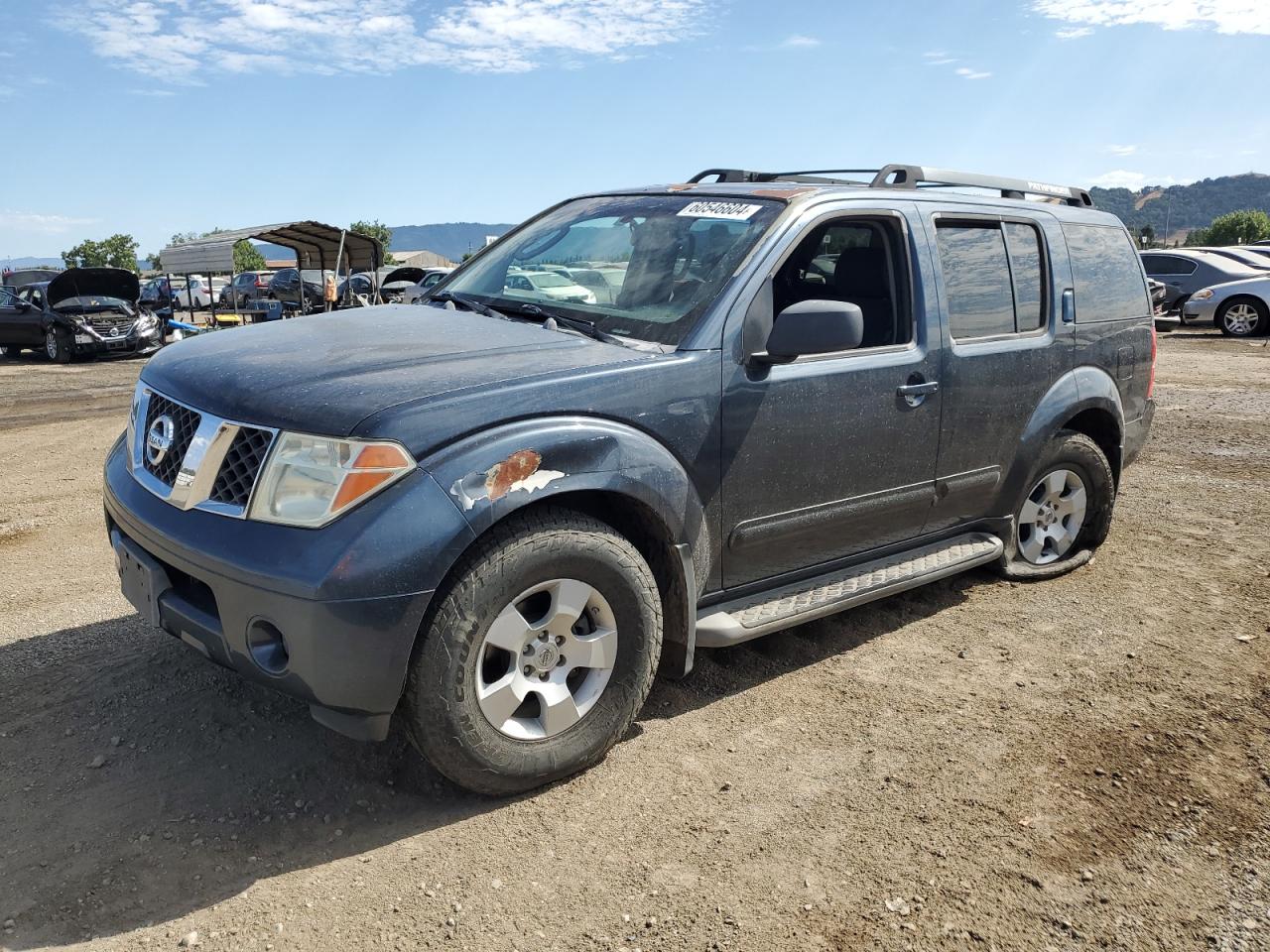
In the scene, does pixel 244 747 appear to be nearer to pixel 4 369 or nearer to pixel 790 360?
pixel 790 360

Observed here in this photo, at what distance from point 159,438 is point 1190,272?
2112cm

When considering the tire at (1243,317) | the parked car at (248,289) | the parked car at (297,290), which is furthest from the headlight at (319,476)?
the parked car at (248,289)

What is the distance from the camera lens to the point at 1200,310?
18.5 meters

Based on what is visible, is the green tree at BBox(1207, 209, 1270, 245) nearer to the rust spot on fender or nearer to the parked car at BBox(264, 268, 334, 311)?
the parked car at BBox(264, 268, 334, 311)

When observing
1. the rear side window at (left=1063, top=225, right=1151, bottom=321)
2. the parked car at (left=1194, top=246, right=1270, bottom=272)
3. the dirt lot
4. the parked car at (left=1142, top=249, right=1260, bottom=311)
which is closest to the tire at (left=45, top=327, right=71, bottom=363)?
the dirt lot

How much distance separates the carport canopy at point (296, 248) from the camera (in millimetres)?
20812

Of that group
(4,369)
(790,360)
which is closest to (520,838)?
(790,360)

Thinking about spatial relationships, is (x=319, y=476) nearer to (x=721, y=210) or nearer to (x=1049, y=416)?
(x=721, y=210)

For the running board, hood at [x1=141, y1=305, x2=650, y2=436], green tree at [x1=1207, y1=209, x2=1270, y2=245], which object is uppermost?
green tree at [x1=1207, y1=209, x2=1270, y2=245]

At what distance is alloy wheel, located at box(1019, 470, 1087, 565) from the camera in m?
4.93

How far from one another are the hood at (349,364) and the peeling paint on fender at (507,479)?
5.9 inches

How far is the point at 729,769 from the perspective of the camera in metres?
3.24

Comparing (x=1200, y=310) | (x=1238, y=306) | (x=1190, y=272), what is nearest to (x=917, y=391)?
(x=1238, y=306)

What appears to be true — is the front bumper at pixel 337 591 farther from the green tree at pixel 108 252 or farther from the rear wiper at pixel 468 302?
the green tree at pixel 108 252
